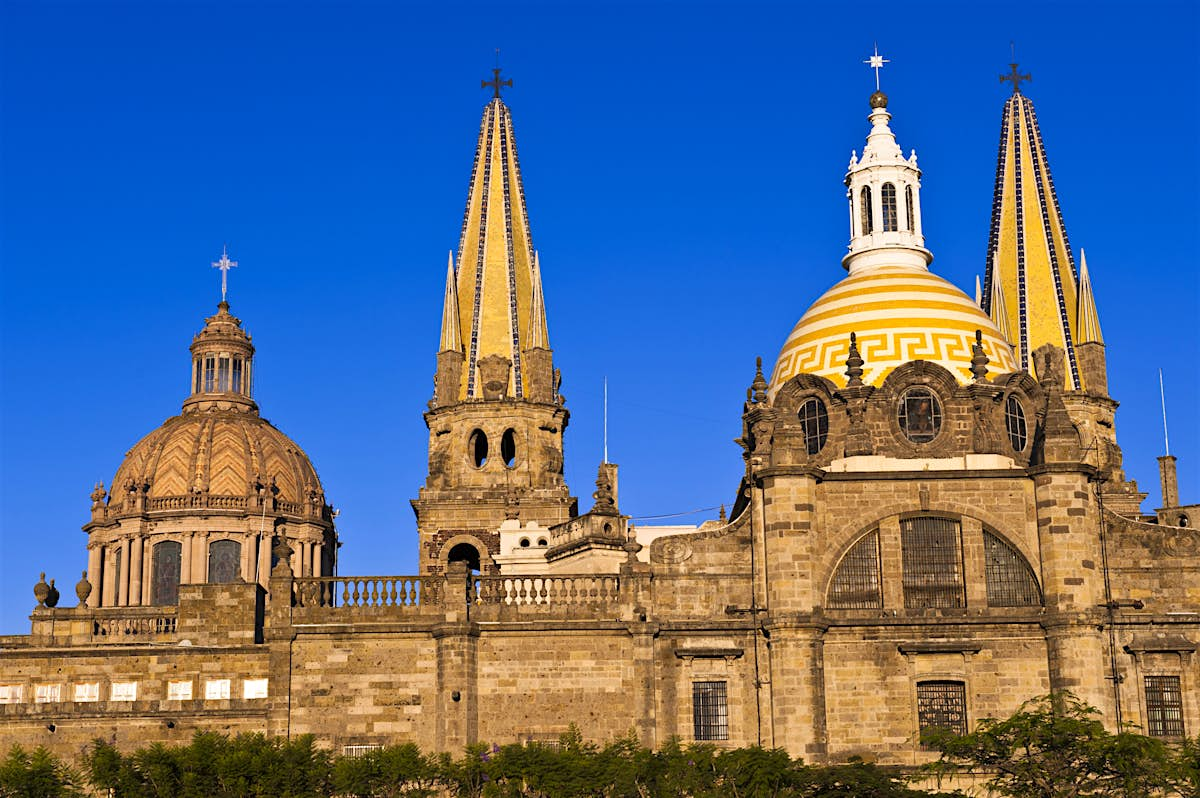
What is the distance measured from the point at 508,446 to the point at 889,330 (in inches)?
818

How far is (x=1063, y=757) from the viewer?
43.2 m

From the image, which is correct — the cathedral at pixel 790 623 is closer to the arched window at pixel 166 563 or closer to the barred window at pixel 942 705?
the barred window at pixel 942 705

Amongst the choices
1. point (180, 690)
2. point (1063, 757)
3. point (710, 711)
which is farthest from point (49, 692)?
point (1063, 757)

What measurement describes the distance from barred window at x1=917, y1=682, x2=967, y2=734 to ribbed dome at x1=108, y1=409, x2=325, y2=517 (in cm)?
3607

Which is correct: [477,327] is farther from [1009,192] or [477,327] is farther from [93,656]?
[93,656]

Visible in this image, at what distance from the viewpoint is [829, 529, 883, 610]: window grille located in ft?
165

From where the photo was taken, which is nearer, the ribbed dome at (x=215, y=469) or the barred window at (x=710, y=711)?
the barred window at (x=710, y=711)

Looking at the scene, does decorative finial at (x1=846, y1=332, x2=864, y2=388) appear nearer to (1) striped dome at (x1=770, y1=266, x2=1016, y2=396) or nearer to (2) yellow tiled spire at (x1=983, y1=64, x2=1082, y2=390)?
(1) striped dome at (x1=770, y1=266, x2=1016, y2=396)

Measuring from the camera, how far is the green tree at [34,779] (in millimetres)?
42781

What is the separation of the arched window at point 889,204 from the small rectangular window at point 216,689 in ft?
82.4

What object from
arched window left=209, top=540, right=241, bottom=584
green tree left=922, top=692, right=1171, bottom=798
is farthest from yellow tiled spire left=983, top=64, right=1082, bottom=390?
arched window left=209, top=540, right=241, bottom=584

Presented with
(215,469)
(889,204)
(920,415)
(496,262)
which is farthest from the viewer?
(215,469)

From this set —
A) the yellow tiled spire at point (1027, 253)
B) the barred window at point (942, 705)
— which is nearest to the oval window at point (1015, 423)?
the barred window at point (942, 705)

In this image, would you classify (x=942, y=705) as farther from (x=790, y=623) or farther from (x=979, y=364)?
(x=979, y=364)
